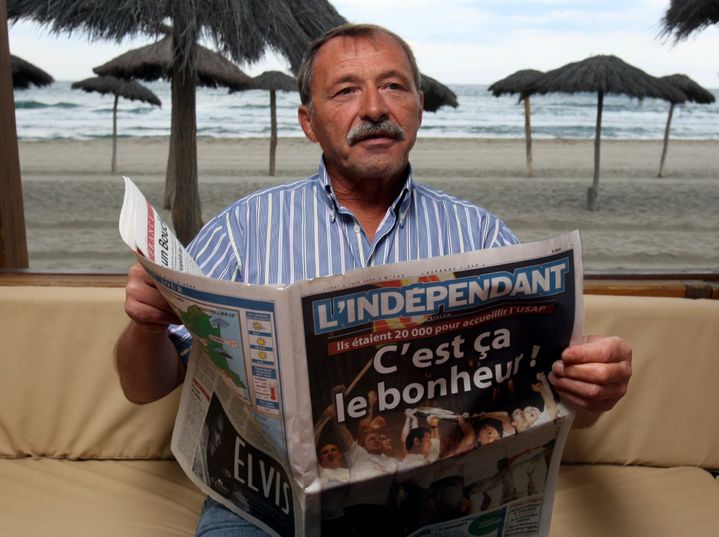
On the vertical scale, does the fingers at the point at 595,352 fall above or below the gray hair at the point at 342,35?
below

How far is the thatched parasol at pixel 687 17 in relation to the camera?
6.67m

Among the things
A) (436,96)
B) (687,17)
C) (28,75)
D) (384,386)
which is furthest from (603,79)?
(384,386)

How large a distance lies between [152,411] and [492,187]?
37.9 feet

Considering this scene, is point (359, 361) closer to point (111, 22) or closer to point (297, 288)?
point (297, 288)

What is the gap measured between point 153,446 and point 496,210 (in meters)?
9.78

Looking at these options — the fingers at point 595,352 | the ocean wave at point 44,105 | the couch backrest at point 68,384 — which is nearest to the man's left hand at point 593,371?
the fingers at point 595,352

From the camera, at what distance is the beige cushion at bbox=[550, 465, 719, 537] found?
1.21 meters

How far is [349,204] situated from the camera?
1.10 m

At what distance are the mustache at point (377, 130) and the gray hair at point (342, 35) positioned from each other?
0.36ft

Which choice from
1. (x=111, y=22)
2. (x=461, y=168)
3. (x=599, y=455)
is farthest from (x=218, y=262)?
(x=461, y=168)

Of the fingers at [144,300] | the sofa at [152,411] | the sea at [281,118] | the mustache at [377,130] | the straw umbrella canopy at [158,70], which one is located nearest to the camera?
the fingers at [144,300]

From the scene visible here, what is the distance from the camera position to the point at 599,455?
55.6 inches

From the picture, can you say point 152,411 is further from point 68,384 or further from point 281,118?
point 281,118

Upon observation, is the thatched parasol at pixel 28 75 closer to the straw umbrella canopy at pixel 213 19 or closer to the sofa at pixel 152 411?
the straw umbrella canopy at pixel 213 19
